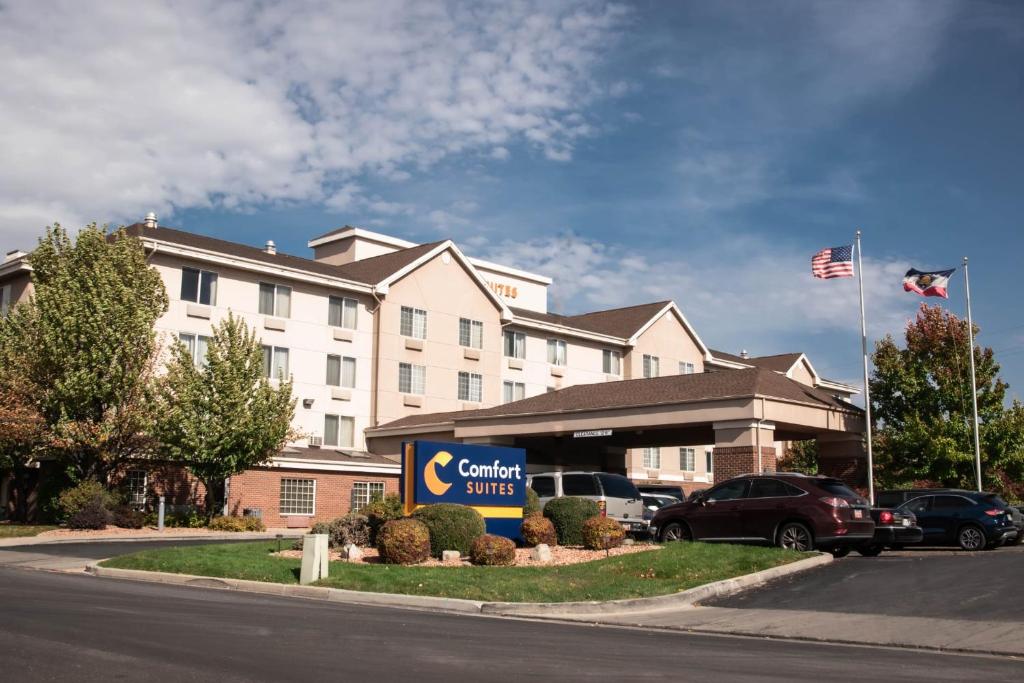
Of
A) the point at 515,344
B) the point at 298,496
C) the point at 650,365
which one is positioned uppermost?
the point at 515,344

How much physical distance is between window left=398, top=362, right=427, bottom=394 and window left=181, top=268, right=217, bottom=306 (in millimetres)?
9714

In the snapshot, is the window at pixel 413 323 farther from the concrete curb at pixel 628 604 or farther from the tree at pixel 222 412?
the concrete curb at pixel 628 604

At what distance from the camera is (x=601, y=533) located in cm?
2234

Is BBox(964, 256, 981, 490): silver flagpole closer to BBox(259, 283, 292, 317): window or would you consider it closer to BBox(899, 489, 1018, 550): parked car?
BBox(899, 489, 1018, 550): parked car

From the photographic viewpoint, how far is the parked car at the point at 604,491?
26938 millimetres

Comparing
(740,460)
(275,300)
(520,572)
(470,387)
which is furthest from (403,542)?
(470,387)

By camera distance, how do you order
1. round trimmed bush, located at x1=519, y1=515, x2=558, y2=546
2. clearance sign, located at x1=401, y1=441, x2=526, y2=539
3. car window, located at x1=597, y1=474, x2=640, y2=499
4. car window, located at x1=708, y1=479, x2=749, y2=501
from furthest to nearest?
car window, located at x1=597, y1=474, x2=640, y2=499 → round trimmed bush, located at x1=519, y1=515, x2=558, y2=546 → car window, located at x1=708, y1=479, x2=749, y2=501 → clearance sign, located at x1=401, y1=441, x2=526, y2=539

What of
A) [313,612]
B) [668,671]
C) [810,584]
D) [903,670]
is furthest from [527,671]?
[810,584]

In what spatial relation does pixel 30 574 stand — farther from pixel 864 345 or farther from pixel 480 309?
pixel 480 309

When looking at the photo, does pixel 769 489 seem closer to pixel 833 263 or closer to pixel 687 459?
pixel 833 263

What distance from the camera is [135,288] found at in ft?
117

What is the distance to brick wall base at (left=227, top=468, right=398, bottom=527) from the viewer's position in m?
38.7

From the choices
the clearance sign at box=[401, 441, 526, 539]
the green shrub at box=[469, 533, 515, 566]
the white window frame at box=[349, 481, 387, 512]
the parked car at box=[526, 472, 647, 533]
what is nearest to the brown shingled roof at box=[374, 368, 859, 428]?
the white window frame at box=[349, 481, 387, 512]

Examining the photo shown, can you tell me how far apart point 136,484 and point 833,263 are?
26.5m
